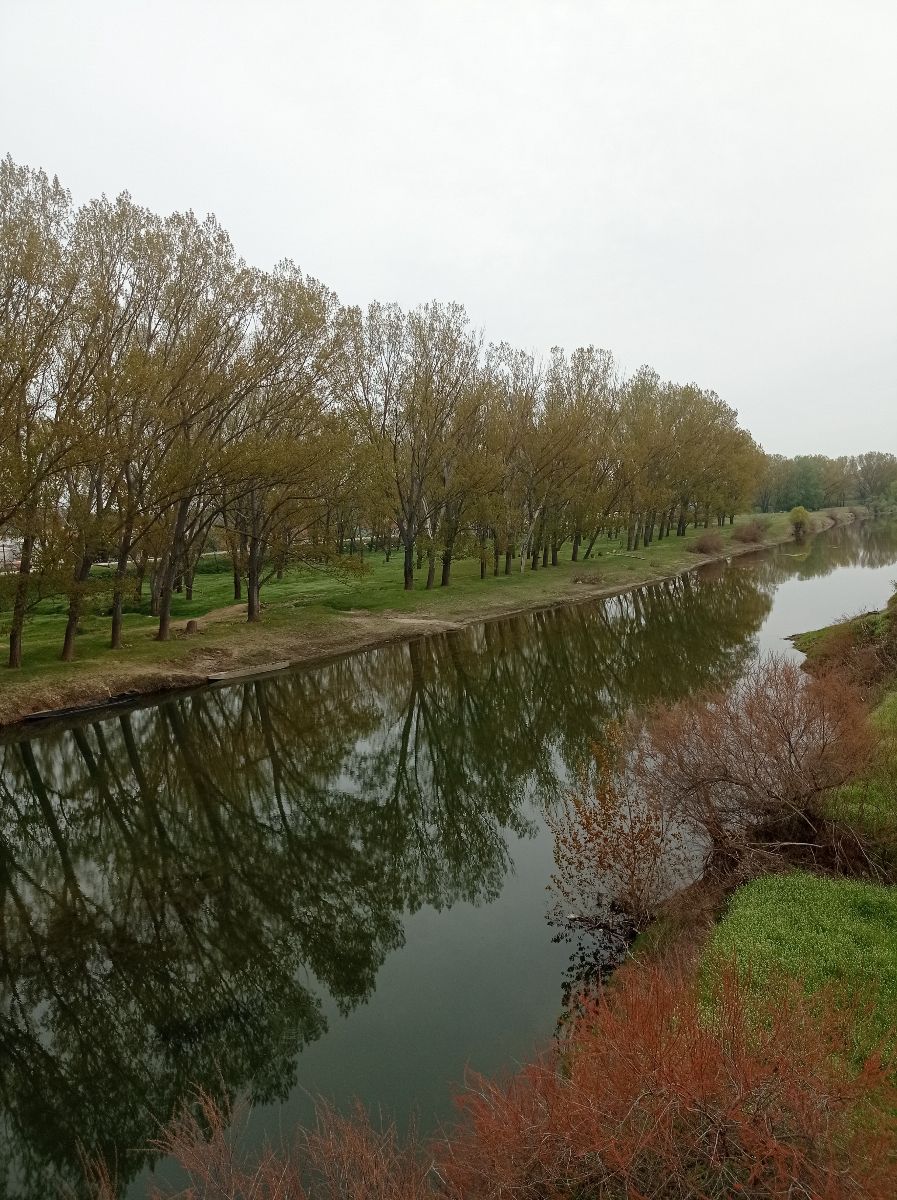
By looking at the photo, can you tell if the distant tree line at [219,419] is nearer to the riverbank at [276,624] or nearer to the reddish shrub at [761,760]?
the riverbank at [276,624]

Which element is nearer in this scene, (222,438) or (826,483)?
(222,438)

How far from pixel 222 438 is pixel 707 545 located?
5734cm

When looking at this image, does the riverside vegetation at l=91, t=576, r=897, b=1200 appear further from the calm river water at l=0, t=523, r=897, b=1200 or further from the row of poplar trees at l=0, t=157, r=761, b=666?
the row of poplar trees at l=0, t=157, r=761, b=666

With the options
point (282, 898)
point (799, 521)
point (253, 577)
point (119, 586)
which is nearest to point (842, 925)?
point (282, 898)

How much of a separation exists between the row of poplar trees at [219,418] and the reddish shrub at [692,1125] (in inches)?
1049

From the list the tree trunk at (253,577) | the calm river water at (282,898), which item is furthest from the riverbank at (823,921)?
the tree trunk at (253,577)

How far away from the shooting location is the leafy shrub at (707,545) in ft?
261

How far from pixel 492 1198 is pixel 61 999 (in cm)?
872

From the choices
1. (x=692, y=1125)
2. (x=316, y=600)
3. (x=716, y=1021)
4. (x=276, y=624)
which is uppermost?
(x=316, y=600)

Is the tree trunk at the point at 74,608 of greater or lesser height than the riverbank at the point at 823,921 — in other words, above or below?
above

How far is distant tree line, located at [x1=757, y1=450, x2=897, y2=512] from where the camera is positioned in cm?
13562

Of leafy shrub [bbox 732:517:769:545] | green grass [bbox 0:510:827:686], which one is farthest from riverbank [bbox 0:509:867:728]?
leafy shrub [bbox 732:517:769:545]

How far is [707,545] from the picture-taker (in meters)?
79.7

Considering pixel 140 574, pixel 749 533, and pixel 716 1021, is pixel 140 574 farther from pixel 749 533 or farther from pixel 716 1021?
pixel 749 533
